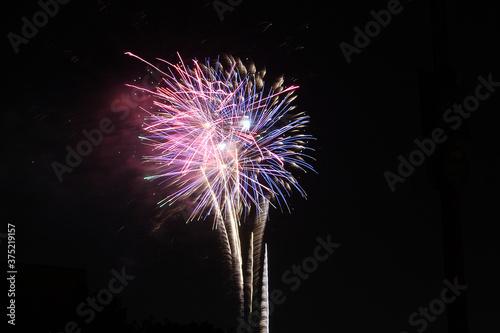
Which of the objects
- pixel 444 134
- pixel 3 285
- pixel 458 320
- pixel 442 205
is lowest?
pixel 458 320

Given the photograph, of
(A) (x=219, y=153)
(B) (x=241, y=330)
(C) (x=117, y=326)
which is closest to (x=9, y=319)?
(C) (x=117, y=326)

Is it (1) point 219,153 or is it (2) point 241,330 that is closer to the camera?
(2) point 241,330

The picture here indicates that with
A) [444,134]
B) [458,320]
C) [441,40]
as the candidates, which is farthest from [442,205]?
[441,40]

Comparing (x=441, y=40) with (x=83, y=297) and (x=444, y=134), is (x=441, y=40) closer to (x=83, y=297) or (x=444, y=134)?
(x=444, y=134)

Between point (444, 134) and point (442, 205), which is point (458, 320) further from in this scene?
point (444, 134)

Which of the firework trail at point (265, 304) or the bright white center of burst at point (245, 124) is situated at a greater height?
the bright white center of burst at point (245, 124)

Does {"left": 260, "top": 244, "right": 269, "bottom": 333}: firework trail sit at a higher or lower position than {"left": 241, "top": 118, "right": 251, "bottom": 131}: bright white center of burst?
lower

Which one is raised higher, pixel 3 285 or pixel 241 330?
pixel 3 285

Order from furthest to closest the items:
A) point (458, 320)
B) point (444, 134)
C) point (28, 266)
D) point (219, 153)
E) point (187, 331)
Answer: point (187, 331) < point (219, 153) < point (28, 266) < point (444, 134) < point (458, 320)

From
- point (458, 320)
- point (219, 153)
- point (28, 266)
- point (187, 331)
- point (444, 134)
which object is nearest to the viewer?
point (458, 320)
